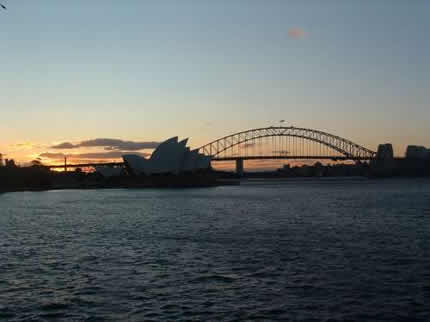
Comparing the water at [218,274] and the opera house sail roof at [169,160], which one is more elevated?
the opera house sail roof at [169,160]

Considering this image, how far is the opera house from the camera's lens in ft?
378

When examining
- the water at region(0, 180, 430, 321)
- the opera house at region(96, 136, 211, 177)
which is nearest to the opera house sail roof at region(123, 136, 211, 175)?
the opera house at region(96, 136, 211, 177)

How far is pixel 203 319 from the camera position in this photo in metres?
11.2

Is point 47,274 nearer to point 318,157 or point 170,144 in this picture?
point 170,144

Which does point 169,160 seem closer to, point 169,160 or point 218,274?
point 169,160

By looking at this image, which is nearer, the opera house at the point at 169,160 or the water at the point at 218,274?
the water at the point at 218,274

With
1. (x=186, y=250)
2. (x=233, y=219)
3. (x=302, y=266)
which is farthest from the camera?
(x=233, y=219)

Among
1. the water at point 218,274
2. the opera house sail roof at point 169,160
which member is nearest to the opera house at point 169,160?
the opera house sail roof at point 169,160

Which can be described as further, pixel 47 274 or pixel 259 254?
pixel 259 254

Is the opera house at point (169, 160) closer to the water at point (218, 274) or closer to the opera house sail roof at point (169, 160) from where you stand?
the opera house sail roof at point (169, 160)

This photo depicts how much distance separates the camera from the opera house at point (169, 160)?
11519 cm

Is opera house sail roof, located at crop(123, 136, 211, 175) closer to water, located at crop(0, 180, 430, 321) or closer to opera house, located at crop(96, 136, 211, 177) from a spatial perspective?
opera house, located at crop(96, 136, 211, 177)

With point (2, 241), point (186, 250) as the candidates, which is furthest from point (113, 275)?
point (2, 241)

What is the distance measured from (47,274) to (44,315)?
14.6 ft
